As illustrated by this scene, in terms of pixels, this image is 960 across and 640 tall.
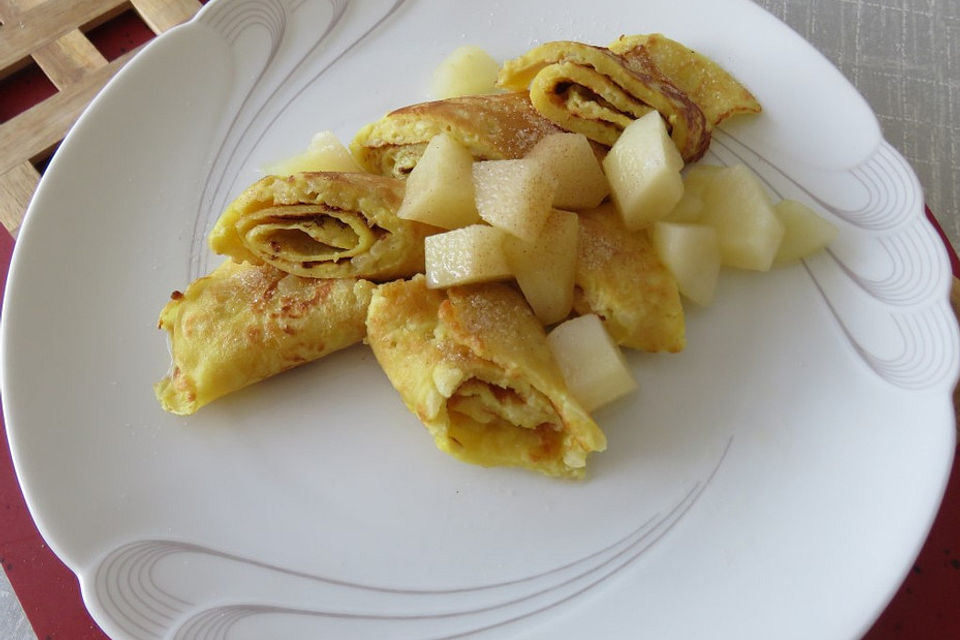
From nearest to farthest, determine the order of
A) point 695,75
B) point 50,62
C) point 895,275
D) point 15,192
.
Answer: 1. point 895,275
2. point 695,75
3. point 15,192
4. point 50,62

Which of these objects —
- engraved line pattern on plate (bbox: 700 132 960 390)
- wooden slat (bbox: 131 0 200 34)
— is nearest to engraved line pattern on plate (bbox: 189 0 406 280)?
wooden slat (bbox: 131 0 200 34)

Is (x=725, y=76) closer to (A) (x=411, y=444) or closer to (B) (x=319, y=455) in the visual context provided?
(A) (x=411, y=444)

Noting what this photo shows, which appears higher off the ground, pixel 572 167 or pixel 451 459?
pixel 572 167

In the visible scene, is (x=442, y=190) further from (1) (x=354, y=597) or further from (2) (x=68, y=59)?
(2) (x=68, y=59)

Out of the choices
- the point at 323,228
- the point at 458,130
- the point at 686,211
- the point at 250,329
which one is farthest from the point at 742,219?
the point at 250,329

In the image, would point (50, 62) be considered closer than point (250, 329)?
No

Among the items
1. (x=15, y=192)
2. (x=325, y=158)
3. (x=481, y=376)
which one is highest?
(x=15, y=192)
